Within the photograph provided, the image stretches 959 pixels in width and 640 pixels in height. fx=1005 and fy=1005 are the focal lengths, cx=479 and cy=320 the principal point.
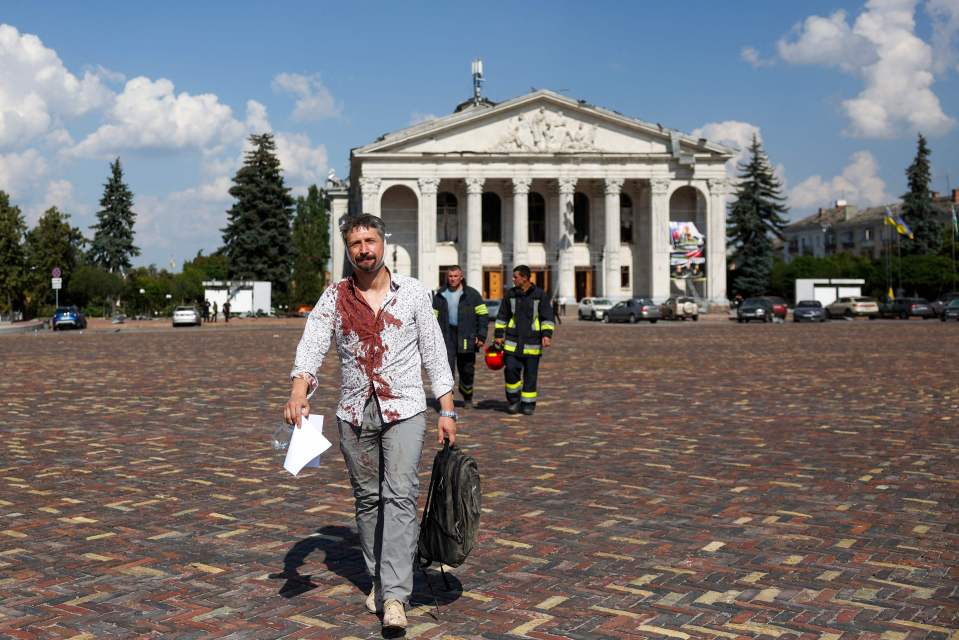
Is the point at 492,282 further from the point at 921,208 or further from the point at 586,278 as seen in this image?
the point at 921,208

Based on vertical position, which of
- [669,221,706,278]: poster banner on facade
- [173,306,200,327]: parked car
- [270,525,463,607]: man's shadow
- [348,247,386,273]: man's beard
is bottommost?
[270,525,463,607]: man's shadow

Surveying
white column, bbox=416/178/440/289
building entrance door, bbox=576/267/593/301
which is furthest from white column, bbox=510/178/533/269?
white column, bbox=416/178/440/289

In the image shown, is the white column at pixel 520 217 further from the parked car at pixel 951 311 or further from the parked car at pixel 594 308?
the parked car at pixel 951 311

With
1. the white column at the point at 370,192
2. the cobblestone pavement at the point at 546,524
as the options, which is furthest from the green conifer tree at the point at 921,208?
the cobblestone pavement at the point at 546,524

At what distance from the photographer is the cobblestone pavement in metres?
4.68

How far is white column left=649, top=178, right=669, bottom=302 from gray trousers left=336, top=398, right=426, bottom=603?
68014mm

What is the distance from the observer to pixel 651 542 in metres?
6.00

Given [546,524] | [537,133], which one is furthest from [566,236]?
[546,524]

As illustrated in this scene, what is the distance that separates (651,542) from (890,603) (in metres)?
1.51

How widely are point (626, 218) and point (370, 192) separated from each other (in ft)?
65.0

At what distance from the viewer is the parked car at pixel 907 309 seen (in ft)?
194

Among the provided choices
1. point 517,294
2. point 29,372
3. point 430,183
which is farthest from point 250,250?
point 517,294

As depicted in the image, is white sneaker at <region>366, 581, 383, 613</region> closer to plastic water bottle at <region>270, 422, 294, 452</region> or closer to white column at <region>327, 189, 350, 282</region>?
plastic water bottle at <region>270, 422, 294, 452</region>

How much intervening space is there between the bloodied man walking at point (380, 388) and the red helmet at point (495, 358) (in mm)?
7609
